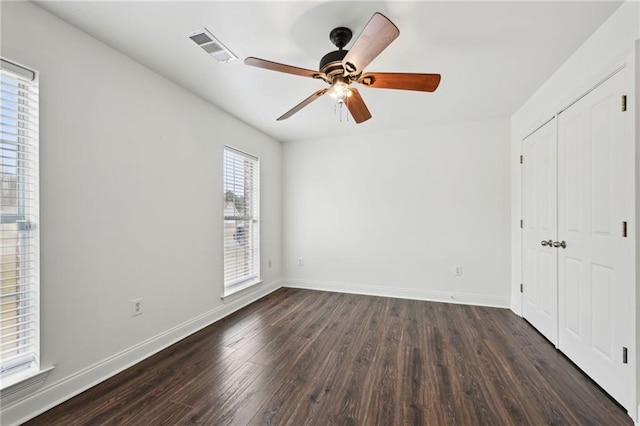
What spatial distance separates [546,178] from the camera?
2531 mm

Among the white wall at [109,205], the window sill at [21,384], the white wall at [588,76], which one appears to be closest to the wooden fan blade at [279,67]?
the white wall at [109,205]

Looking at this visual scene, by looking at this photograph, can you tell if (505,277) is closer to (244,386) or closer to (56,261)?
(244,386)

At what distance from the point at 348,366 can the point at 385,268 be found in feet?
6.68

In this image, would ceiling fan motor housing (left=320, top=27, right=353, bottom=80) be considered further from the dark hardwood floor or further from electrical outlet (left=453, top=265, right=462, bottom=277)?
electrical outlet (left=453, top=265, right=462, bottom=277)

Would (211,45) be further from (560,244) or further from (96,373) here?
(560,244)

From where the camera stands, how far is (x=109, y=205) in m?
1.98

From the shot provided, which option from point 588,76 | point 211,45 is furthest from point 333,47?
point 588,76

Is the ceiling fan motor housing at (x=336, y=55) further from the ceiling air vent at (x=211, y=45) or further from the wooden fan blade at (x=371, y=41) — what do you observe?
the ceiling air vent at (x=211, y=45)

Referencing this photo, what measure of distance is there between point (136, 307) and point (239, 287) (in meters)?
1.35

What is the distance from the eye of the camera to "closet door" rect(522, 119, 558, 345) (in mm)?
2400

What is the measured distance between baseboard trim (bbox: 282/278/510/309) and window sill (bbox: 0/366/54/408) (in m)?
3.10

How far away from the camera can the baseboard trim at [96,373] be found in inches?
59.1

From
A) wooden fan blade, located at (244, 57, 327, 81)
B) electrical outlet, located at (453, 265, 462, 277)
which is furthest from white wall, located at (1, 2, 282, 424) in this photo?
electrical outlet, located at (453, 265, 462, 277)

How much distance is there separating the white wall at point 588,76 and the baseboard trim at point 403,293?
297mm
